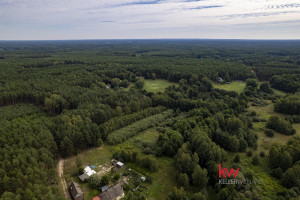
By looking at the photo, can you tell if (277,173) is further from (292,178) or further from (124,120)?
(124,120)

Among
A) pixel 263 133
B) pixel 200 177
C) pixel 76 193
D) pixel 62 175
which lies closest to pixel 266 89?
pixel 263 133

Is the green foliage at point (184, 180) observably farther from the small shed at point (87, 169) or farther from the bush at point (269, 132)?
the bush at point (269, 132)

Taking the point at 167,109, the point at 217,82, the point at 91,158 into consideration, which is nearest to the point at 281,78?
the point at 217,82

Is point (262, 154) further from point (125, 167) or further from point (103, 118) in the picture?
point (103, 118)

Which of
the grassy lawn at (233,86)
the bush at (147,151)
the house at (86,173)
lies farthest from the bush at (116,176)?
the grassy lawn at (233,86)

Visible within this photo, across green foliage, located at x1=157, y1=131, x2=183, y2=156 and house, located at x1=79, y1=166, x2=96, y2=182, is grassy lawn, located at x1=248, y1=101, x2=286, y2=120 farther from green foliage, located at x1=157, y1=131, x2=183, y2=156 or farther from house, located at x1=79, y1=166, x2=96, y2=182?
house, located at x1=79, y1=166, x2=96, y2=182

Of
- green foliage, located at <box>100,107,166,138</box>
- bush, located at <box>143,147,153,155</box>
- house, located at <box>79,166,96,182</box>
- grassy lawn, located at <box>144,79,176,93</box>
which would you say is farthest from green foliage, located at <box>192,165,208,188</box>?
grassy lawn, located at <box>144,79,176,93</box>
